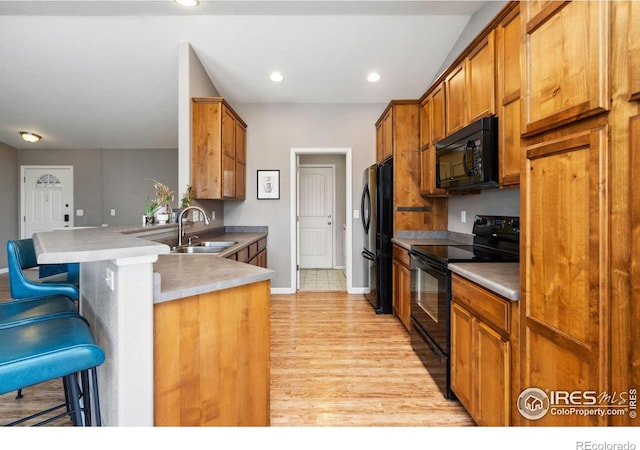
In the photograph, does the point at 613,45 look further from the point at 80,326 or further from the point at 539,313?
the point at 80,326

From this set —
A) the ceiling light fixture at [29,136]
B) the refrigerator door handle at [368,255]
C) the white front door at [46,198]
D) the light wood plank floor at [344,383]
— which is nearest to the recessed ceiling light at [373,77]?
the refrigerator door handle at [368,255]

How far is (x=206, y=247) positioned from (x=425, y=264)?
1.90 m

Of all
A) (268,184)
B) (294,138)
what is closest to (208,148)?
(268,184)

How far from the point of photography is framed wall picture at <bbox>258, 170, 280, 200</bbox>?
451cm

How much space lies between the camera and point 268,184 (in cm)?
452

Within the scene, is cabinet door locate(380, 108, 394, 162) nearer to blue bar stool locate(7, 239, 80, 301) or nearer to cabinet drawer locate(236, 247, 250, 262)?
cabinet drawer locate(236, 247, 250, 262)

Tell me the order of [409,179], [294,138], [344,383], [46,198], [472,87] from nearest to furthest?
1. [344,383]
2. [472,87]
3. [409,179]
4. [294,138]
5. [46,198]

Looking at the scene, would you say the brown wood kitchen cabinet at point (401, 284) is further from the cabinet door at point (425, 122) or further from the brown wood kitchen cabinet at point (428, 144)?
the cabinet door at point (425, 122)

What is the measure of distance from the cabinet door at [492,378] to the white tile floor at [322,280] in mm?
3197

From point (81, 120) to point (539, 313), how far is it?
19.8ft

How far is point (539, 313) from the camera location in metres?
1.19

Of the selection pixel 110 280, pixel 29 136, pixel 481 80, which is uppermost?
pixel 29 136

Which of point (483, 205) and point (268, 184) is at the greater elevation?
point (268, 184)

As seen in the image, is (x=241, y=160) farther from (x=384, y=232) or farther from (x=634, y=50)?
(x=634, y=50)
